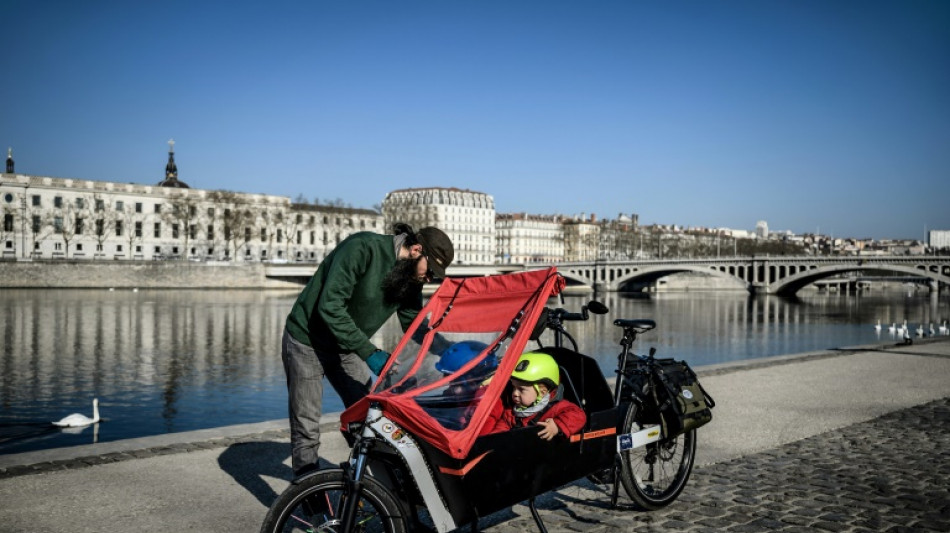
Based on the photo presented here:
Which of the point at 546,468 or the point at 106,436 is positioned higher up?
the point at 546,468

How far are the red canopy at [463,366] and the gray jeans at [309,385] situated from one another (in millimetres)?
663

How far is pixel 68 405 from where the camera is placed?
48.6 ft

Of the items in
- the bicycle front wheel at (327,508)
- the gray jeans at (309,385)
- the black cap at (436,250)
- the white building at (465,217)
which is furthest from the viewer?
the white building at (465,217)

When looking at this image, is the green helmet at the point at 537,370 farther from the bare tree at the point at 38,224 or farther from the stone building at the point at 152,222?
the bare tree at the point at 38,224

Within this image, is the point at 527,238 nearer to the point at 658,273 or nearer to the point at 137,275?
the point at 658,273

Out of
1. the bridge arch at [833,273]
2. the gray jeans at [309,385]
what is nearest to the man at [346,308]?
the gray jeans at [309,385]

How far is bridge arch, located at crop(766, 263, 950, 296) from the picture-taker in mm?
70812

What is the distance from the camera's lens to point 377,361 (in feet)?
14.0

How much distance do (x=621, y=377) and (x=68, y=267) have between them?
79072 mm

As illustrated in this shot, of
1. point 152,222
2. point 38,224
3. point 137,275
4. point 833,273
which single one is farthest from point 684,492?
point 152,222

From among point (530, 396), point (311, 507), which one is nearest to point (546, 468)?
point (530, 396)

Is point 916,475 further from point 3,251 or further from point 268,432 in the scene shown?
point 3,251

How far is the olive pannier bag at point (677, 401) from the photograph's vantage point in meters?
5.43

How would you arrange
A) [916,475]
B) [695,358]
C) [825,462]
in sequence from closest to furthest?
[916,475] < [825,462] < [695,358]
